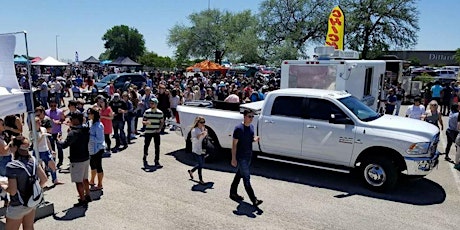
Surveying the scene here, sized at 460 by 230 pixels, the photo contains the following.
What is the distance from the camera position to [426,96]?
1950 cm

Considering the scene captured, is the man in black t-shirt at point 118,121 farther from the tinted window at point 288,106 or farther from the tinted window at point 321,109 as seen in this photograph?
the tinted window at point 321,109

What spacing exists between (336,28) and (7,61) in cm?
1347

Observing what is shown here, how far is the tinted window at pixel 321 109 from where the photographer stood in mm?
7332

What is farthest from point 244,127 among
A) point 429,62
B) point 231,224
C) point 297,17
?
point 429,62

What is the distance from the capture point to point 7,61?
202 inches

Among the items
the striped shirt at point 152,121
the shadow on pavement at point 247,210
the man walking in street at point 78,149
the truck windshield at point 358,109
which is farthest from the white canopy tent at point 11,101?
the truck windshield at point 358,109

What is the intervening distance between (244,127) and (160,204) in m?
1.89

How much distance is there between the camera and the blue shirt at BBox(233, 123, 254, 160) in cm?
601

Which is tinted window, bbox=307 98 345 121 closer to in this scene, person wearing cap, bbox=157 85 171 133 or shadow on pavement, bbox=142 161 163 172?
shadow on pavement, bbox=142 161 163 172

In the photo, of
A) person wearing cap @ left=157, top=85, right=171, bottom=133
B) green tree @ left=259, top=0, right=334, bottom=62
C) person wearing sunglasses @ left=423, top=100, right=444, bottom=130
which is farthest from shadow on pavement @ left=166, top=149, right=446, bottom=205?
green tree @ left=259, top=0, right=334, bottom=62

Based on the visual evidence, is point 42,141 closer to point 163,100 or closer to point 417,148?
point 163,100

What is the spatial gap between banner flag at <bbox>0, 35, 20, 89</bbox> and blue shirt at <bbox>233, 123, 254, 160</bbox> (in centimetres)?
333

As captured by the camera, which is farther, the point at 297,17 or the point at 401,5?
the point at 297,17

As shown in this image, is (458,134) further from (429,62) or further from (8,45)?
(429,62)
